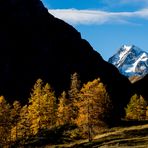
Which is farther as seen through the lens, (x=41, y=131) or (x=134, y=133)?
(x=41, y=131)

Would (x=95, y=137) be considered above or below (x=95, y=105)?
below

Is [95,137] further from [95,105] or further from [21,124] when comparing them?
[21,124]

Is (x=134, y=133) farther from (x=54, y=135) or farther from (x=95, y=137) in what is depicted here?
(x=54, y=135)

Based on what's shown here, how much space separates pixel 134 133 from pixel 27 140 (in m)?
29.5

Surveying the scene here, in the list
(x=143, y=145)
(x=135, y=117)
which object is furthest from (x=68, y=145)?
(x=135, y=117)

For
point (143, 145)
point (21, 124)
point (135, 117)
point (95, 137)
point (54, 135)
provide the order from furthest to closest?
point (135, 117), point (21, 124), point (54, 135), point (95, 137), point (143, 145)

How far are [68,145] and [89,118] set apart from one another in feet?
24.2

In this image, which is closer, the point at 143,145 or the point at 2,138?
the point at 143,145

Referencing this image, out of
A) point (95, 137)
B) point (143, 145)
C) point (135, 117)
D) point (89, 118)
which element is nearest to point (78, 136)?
point (95, 137)

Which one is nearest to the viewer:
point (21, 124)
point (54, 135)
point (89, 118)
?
point (89, 118)

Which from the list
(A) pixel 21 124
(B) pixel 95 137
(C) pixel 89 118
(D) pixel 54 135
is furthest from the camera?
(A) pixel 21 124

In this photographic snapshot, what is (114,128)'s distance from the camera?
363 feet

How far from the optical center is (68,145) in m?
96.1

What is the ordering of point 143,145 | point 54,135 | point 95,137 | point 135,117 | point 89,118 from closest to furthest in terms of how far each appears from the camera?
point 143,145 → point 89,118 → point 95,137 → point 54,135 → point 135,117
